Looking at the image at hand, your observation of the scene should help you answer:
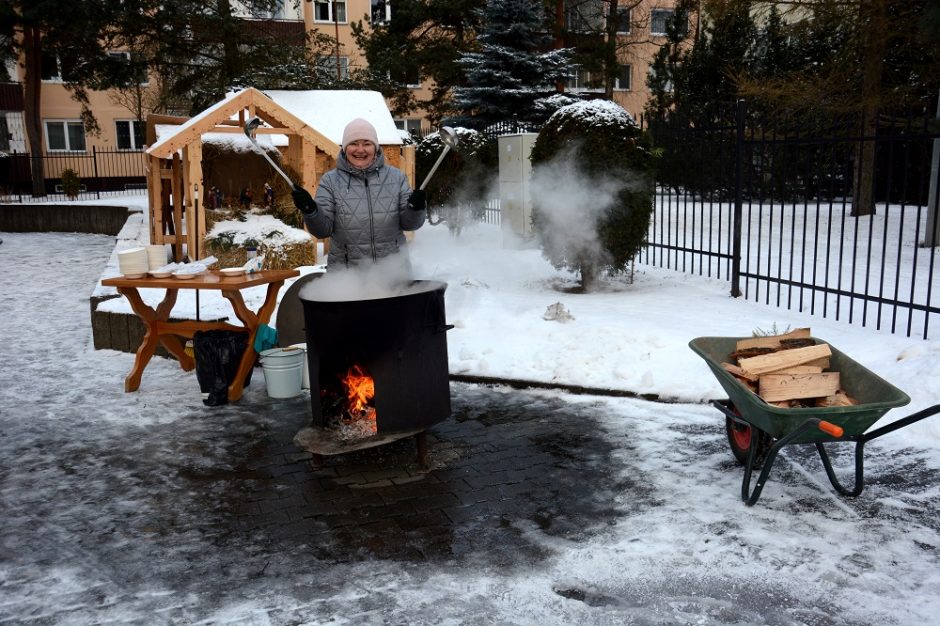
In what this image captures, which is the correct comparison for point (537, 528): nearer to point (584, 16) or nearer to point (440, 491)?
point (440, 491)

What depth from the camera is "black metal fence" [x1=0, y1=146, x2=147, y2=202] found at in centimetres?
3375

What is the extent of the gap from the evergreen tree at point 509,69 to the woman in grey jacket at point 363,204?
60.2 feet

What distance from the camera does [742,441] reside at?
5.03 m

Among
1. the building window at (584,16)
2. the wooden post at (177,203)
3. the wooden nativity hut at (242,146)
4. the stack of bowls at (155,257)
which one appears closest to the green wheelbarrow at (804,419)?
the stack of bowls at (155,257)

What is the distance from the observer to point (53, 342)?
9.02 meters

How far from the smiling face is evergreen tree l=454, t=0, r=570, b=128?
18.4 meters

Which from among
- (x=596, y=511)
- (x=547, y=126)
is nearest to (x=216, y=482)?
(x=596, y=511)

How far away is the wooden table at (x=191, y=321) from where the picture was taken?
668cm

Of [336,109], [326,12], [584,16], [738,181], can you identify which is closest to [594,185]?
[738,181]

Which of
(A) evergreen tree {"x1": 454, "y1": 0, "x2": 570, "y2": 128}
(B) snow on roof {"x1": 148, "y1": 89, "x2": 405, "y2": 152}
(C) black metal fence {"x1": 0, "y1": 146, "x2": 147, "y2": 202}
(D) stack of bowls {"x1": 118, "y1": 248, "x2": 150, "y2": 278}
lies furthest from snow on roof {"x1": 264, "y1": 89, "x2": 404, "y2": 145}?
(C) black metal fence {"x1": 0, "y1": 146, "x2": 147, "y2": 202}

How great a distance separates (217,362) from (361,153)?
235 centimetres

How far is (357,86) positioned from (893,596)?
23816 mm

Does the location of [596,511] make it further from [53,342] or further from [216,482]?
[53,342]

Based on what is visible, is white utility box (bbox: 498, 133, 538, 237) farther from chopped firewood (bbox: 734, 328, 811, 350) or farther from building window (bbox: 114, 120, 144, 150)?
building window (bbox: 114, 120, 144, 150)
